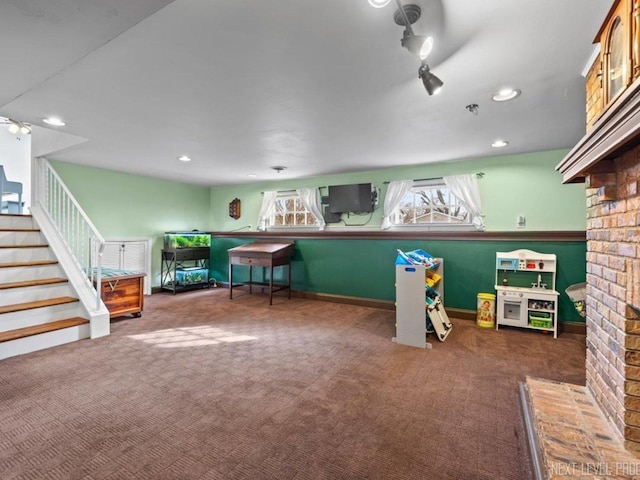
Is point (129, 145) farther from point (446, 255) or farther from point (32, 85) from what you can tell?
point (446, 255)

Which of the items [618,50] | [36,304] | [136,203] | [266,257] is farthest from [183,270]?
[618,50]

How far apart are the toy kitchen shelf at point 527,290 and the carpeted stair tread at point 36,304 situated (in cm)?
520

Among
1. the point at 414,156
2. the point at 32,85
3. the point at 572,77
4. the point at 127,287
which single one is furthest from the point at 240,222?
the point at 572,77

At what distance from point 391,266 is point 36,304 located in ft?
14.8

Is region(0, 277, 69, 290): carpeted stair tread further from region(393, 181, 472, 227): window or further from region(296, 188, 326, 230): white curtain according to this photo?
region(393, 181, 472, 227): window

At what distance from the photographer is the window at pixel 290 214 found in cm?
571

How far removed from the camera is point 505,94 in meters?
2.29

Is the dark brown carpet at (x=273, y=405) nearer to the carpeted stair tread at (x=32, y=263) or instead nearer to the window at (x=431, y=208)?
the carpeted stair tread at (x=32, y=263)

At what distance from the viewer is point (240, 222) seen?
6.53 m

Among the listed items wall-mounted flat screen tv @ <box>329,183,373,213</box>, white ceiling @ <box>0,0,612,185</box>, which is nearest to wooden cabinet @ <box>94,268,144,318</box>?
white ceiling @ <box>0,0,612,185</box>

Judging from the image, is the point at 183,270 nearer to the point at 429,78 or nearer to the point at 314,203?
the point at 314,203

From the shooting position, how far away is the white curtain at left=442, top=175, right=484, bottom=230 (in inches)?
163

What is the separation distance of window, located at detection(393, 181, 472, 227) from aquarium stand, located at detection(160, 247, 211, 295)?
13.4ft

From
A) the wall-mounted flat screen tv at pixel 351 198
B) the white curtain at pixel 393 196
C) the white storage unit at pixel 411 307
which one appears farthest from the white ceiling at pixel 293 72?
the white storage unit at pixel 411 307
